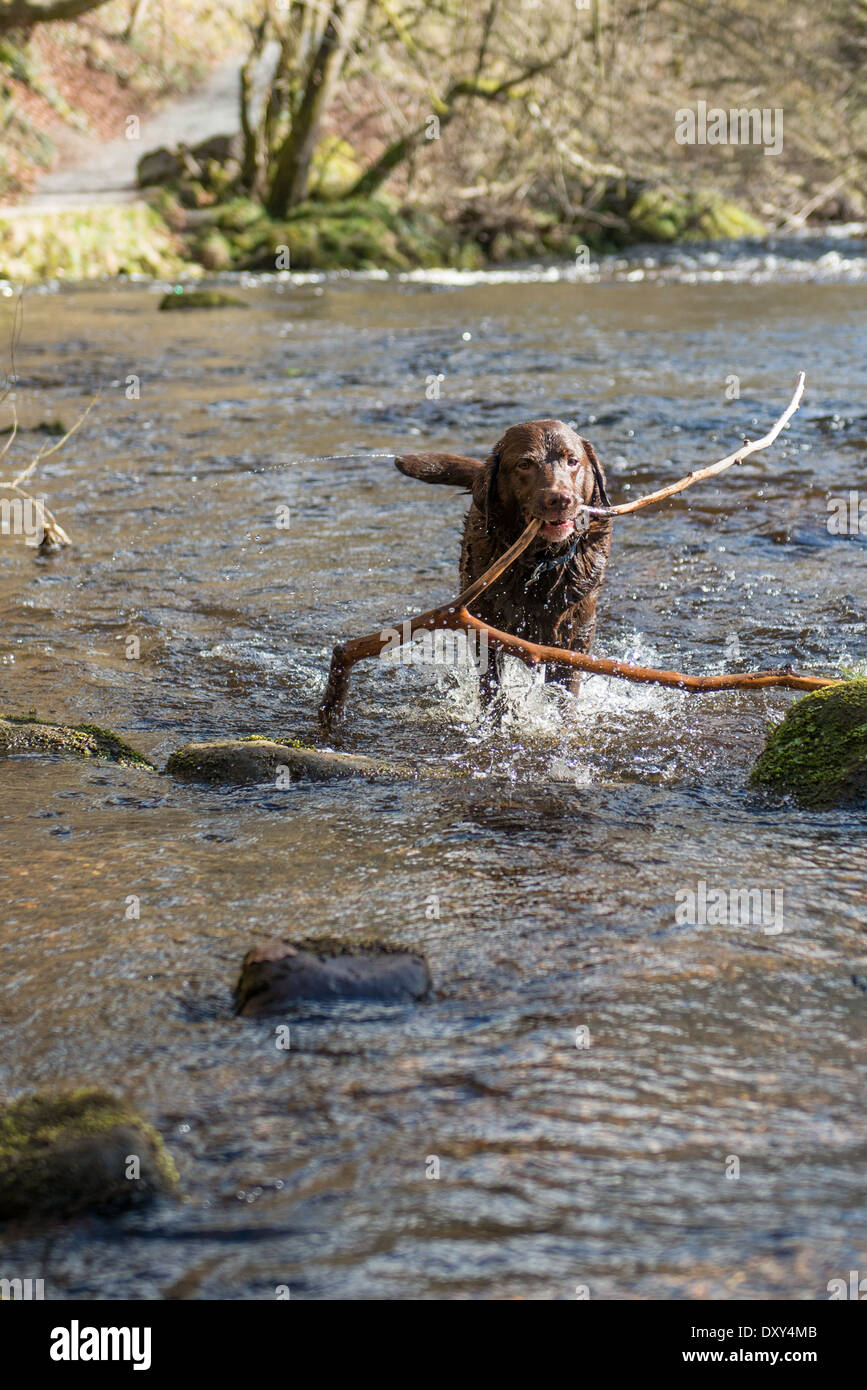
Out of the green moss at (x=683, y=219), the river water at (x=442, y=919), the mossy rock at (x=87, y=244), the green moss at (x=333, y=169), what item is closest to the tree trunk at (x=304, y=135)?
the green moss at (x=333, y=169)

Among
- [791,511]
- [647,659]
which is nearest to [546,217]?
[791,511]

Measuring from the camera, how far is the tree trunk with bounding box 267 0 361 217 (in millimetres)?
25641

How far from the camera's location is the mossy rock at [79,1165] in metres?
2.58

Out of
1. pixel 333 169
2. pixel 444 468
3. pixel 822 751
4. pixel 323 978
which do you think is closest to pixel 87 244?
pixel 333 169

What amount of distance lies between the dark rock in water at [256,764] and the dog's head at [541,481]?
121cm

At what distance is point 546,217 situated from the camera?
27.7m

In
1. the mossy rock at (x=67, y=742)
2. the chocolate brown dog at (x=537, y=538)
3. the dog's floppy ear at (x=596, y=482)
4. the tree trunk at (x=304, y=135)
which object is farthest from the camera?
the tree trunk at (x=304, y=135)

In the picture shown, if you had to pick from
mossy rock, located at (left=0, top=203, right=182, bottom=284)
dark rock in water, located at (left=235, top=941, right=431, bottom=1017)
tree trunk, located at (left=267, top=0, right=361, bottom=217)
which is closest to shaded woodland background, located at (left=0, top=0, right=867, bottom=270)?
tree trunk, located at (left=267, top=0, right=361, bottom=217)

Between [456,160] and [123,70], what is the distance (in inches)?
597

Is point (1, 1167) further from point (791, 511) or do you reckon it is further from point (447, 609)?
point (791, 511)

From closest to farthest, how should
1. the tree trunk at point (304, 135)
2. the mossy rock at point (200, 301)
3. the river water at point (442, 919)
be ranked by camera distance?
the river water at point (442, 919) → the mossy rock at point (200, 301) → the tree trunk at point (304, 135)

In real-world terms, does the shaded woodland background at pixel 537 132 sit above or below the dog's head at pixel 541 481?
above

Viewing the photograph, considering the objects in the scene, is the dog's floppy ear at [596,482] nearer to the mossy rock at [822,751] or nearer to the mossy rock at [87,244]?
the mossy rock at [822,751]

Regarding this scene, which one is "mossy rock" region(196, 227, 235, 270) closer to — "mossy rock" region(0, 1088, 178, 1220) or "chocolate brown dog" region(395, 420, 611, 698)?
"chocolate brown dog" region(395, 420, 611, 698)
